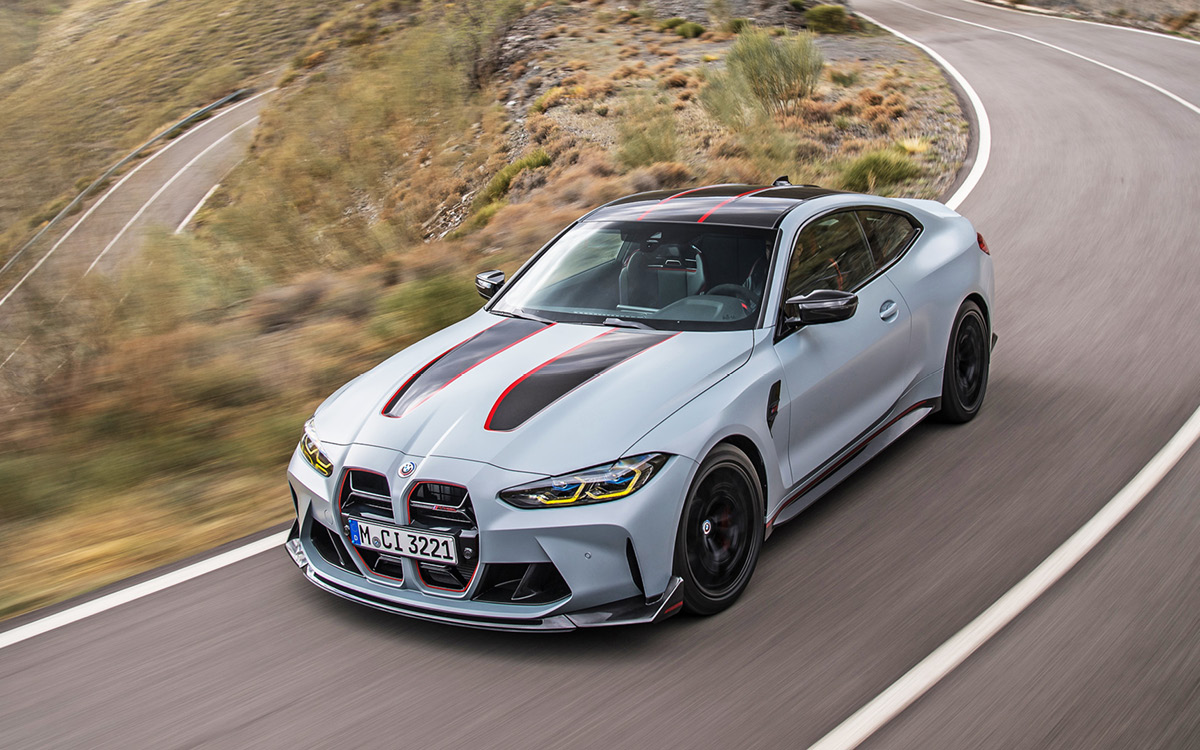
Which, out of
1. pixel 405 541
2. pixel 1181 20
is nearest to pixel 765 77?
pixel 405 541

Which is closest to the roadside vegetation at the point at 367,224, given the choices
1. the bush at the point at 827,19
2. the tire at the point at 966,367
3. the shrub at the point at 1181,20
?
the bush at the point at 827,19

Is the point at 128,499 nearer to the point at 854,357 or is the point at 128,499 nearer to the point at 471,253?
the point at 854,357

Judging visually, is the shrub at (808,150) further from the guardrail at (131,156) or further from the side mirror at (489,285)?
the guardrail at (131,156)

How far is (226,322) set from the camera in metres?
8.80

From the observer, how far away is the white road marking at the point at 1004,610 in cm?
346

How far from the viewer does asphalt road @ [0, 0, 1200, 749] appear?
11.5ft

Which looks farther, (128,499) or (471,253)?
(471,253)

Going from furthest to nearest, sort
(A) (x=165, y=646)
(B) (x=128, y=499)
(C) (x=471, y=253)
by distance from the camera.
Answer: (C) (x=471, y=253) < (B) (x=128, y=499) < (A) (x=165, y=646)

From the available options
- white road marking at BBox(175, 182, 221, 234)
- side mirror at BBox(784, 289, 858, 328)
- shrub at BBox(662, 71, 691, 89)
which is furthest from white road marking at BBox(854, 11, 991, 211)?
white road marking at BBox(175, 182, 221, 234)

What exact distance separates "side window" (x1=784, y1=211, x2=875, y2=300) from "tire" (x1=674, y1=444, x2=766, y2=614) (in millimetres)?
1044

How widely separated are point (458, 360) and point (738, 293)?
134 cm

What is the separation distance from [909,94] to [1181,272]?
41.5ft

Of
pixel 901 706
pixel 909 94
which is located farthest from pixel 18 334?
pixel 909 94

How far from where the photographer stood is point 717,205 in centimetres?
545
